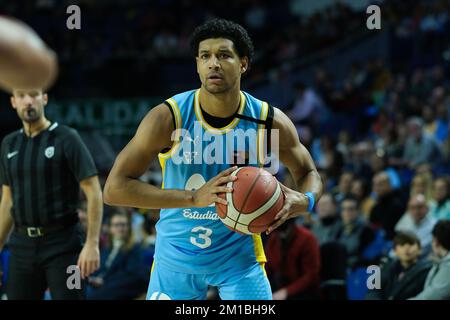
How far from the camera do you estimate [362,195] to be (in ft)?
33.3

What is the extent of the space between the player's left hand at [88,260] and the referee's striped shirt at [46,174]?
0.34 metres

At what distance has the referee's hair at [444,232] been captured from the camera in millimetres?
6215

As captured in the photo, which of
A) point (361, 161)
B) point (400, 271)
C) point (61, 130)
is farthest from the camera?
point (361, 161)

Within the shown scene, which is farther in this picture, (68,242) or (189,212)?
(68,242)

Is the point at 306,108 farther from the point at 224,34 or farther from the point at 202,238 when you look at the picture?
the point at 202,238

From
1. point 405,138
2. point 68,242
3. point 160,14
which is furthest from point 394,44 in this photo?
point 68,242

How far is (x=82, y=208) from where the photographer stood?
8.79m

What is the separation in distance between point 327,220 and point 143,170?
4.69m

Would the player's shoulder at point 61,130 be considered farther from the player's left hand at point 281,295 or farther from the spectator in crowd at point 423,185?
the spectator in crowd at point 423,185

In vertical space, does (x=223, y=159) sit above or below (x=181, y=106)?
below

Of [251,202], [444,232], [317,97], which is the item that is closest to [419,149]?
[317,97]

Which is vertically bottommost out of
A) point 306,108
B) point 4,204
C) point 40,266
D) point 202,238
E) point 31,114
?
point 40,266
